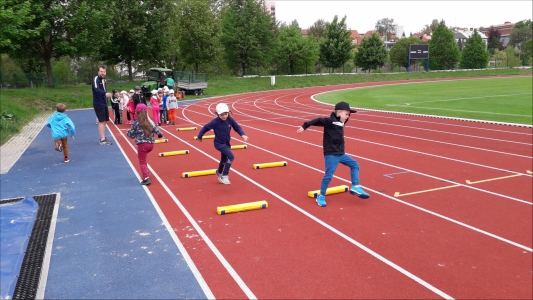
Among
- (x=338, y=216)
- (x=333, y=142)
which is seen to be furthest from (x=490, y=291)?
(x=333, y=142)

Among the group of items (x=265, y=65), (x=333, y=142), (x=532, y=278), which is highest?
(x=265, y=65)

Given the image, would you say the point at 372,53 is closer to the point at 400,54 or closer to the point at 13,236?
the point at 400,54

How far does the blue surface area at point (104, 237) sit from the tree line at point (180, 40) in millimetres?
8669

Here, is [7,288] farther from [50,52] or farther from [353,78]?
[353,78]

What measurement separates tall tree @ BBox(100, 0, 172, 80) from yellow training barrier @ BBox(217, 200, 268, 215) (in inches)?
1367

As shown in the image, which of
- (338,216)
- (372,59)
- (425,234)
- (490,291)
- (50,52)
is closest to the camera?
(490,291)

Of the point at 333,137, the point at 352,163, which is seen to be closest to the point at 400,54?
the point at 352,163

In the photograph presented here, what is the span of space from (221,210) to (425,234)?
3.17 meters

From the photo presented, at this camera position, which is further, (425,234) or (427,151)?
(427,151)

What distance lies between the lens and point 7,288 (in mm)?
4582

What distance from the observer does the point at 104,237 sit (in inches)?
235

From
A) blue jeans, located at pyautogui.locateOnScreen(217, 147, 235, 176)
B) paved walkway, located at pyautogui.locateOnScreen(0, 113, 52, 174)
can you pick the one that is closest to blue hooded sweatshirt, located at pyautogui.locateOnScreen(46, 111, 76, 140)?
paved walkway, located at pyautogui.locateOnScreen(0, 113, 52, 174)

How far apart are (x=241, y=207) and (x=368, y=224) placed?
2.09 m

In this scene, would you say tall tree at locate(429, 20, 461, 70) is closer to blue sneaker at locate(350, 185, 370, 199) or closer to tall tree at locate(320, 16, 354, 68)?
tall tree at locate(320, 16, 354, 68)
